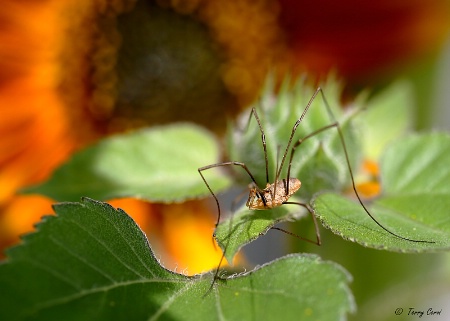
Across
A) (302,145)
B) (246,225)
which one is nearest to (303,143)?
(302,145)

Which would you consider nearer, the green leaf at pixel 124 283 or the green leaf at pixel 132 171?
the green leaf at pixel 124 283

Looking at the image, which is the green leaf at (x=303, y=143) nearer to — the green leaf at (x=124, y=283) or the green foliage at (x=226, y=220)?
the green foliage at (x=226, y=220)

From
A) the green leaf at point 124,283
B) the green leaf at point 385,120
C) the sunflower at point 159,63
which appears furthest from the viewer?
the sunflower at point 159,63

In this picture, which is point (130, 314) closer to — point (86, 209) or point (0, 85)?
point (86, 209)

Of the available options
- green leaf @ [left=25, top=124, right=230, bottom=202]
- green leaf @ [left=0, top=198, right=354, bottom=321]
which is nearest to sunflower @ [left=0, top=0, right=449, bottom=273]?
green leaf @ [left=25, top=124, right=230, bottom=202]

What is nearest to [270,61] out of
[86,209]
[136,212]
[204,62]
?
[204,62]

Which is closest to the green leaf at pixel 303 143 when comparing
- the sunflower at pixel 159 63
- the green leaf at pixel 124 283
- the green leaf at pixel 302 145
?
the green leaf at pixel 302 145
